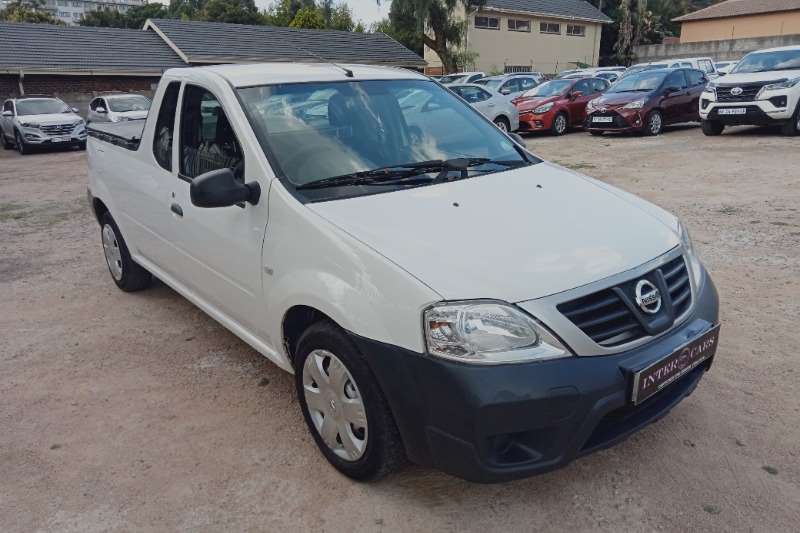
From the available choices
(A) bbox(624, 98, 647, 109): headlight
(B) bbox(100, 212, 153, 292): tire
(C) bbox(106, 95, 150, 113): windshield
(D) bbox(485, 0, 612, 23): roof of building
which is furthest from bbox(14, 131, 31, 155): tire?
(D) bbox(485, 0, 612, 23): roof of building

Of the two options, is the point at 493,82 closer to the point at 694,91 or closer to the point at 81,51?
the point at 694,91

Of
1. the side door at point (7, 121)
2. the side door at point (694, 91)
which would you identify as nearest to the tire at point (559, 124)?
the side door at point (694, 91)

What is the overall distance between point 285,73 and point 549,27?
46378 mm

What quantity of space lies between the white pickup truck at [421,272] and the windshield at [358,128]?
0.04 ft

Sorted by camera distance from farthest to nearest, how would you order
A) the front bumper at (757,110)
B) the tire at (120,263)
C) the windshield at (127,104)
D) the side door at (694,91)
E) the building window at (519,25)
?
the building window at (519,25) → the windshield at (127,104) → the side door at (694,91) → the front bumper at (757,110) → the tire at (120,263)

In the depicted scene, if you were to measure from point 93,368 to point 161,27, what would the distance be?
29.8m

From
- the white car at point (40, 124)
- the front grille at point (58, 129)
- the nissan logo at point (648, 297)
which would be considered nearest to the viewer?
the nissan logo at point (648, 297)

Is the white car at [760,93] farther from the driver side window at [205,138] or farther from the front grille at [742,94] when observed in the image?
the driver side window at [205,138]

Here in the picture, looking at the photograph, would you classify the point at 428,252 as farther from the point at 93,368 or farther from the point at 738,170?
the point at 738,170

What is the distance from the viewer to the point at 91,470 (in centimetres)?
299

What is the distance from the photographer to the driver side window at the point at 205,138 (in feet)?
11.1

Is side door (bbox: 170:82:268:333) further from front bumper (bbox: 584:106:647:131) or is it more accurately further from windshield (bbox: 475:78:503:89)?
windshield (bbox: 475:78:503:89)

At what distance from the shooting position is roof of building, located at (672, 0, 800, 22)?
44016mm

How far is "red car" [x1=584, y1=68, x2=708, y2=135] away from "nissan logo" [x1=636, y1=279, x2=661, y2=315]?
1306cm
